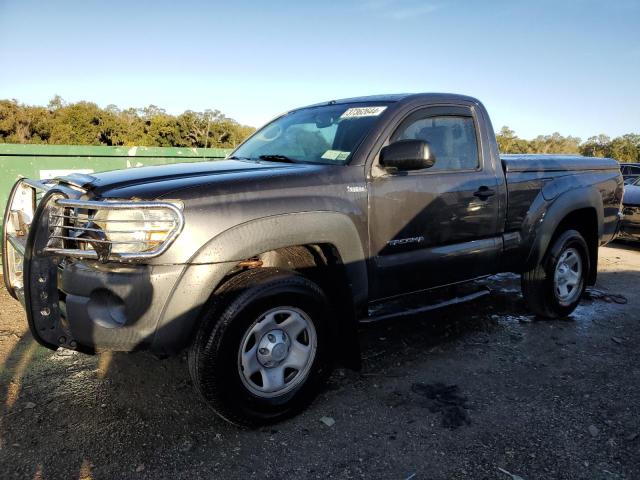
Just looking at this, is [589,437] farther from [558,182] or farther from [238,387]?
[558,182]

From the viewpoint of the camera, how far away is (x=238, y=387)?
2.53 m

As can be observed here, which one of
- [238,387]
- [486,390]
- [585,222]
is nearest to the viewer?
[238,387]

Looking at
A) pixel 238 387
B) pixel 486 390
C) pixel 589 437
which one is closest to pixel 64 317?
pixel 238 387

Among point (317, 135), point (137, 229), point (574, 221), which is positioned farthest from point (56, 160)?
point (574, 221)

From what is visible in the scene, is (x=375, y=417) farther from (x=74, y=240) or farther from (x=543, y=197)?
(x=543, y=197)

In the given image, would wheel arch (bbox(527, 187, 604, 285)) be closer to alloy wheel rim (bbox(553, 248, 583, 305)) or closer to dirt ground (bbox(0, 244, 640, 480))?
alloy wheel rim (bbox(553, 248, 583, 305))

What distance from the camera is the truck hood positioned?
2395 millimetres

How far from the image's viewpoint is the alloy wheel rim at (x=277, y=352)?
103 inches

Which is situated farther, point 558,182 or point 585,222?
point 585,222

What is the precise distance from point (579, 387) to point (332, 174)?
2.21 metres

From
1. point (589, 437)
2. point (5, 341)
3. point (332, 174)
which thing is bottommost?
point (589, 437)

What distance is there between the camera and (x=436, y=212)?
3.33 meters

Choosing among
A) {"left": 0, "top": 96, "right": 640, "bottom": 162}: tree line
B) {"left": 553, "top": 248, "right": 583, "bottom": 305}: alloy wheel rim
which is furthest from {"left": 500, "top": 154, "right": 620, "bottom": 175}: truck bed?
{"left": 0, "top": 96, "right": 640, "bottom": 162}: tree line

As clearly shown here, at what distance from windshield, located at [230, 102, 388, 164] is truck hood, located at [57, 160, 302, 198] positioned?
286 millimetres
